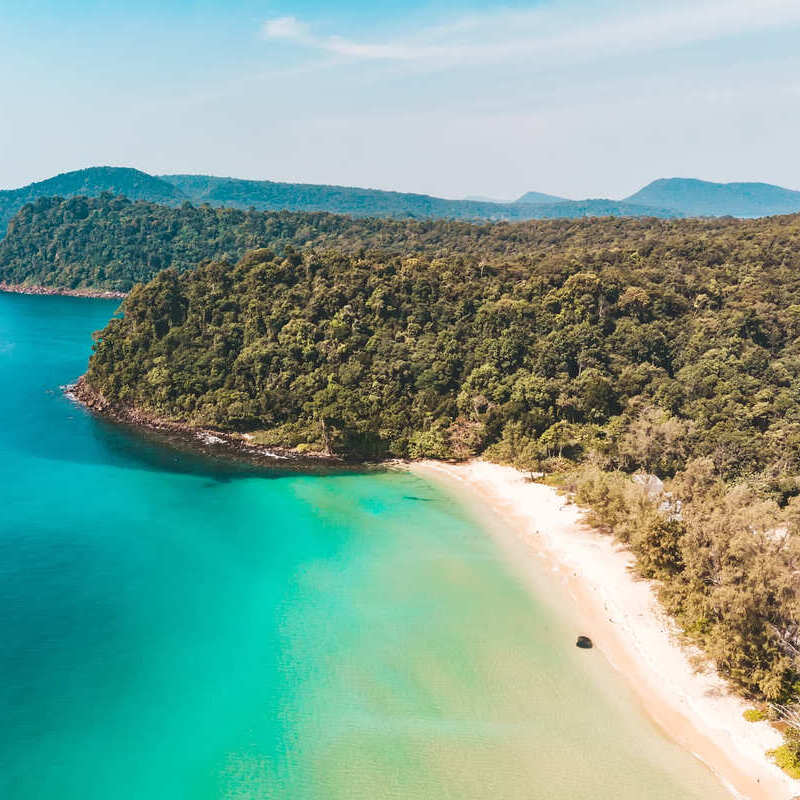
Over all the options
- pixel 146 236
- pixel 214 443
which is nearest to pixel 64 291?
pixel 146 236

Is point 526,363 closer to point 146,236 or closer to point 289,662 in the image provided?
point 289,662

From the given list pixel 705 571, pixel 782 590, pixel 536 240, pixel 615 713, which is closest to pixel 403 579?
pixel 615 713

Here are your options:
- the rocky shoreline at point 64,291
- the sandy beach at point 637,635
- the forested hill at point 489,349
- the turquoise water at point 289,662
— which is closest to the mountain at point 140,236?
the rocky shoreline at point 64,291

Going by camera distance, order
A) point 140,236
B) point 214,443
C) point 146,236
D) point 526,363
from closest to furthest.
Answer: point 214,443
point 526,363
point 140,236
point 146,236

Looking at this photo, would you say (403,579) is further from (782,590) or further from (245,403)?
(245,403)

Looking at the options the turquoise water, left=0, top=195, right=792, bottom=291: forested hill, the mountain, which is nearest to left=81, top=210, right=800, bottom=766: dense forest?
the turquoise water

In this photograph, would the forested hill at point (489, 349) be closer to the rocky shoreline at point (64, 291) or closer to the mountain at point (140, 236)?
the mountain at point (140, 236)
